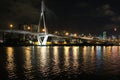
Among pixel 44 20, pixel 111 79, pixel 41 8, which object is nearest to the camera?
pixel 111 79

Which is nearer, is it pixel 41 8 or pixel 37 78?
pixel 37 78

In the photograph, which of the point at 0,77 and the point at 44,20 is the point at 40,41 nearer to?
the point at 44,20

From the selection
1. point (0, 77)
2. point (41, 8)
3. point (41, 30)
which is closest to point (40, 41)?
point (41, 30)

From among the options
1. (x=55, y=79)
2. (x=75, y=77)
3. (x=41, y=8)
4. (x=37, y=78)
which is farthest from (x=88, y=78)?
(x=41, y=8)

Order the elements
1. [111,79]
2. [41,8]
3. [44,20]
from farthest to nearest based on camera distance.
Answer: [41,8], [44,20], [111,79]

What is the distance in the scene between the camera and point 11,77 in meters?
34.3

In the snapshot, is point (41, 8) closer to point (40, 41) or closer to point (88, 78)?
point (40, 41)

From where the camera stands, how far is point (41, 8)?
595 ft

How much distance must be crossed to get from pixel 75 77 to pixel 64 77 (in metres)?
1.45

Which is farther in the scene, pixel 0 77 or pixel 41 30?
pixel 41 30

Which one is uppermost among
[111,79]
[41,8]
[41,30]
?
[41,8]

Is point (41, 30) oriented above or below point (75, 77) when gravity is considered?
above

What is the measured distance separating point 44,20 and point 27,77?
135 metres

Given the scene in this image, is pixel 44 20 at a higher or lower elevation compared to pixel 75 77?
higher
